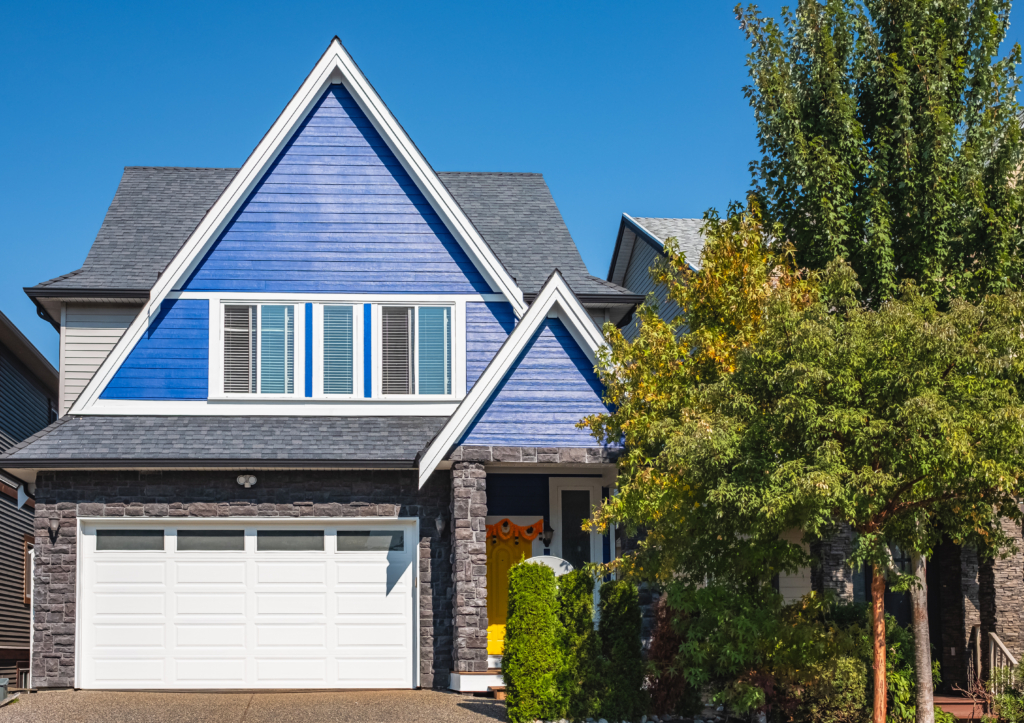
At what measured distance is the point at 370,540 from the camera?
16031mm

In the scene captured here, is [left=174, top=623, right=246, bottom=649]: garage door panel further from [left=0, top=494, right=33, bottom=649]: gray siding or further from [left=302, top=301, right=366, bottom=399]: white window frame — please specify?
[left=0, top=494, right=33, bottom=649]: gray siding

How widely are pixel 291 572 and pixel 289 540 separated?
0.46m

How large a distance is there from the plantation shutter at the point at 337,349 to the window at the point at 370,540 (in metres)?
2.32

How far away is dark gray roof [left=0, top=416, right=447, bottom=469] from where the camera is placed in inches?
598

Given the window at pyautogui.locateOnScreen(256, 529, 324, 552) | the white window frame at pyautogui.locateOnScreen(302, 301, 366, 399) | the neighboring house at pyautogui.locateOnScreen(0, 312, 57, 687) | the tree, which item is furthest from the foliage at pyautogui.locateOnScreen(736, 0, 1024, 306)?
the neighboring house at pyautogui.locateOnScreen(0, 312, 57, 687)

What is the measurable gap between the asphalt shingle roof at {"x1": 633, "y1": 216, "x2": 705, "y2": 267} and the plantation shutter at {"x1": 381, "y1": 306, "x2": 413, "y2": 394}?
25.3ft

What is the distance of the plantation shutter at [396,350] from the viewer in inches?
676

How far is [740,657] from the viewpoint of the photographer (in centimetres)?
1151

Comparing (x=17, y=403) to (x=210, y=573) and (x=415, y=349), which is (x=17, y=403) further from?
(x=415, y=349)

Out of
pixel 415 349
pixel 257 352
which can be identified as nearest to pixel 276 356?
pixel 257 352

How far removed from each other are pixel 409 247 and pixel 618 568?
647 centimetres

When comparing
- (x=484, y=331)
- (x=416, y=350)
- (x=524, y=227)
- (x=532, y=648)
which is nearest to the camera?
(x=532, y=648)

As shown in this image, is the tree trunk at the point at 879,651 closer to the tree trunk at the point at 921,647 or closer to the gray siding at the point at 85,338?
the tree trunk at the point at 921,647

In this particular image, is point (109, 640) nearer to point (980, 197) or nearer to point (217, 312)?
point (217, 312)
